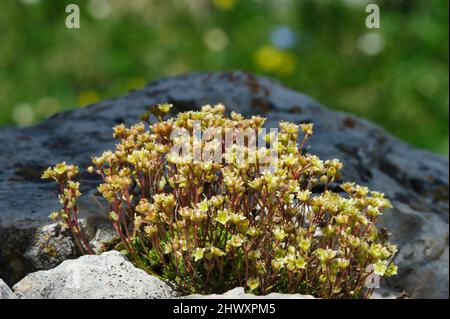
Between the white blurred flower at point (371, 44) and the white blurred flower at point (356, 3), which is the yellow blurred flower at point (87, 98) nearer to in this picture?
the white blurred flower at point (371, 44)

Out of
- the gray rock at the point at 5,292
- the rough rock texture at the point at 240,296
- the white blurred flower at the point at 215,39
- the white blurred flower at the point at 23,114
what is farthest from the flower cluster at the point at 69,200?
the white blurred flower at the point at 215,39

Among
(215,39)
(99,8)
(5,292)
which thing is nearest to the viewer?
(5,292)

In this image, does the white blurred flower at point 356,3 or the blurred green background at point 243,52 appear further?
the white blurred flower at point 356,3

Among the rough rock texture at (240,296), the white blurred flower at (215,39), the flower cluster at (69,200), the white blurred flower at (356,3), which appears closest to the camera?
the rough rock texture at (240,296)

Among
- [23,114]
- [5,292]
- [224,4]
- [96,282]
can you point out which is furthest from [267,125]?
[224,4]

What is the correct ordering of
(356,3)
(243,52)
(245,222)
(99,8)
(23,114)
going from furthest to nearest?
(99,8)
(356,3)
(243,52)
(23,114)
(245,222)

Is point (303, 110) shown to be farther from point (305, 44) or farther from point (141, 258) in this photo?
point (305, 44)

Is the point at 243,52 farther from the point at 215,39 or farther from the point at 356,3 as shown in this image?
the point at 356,3
